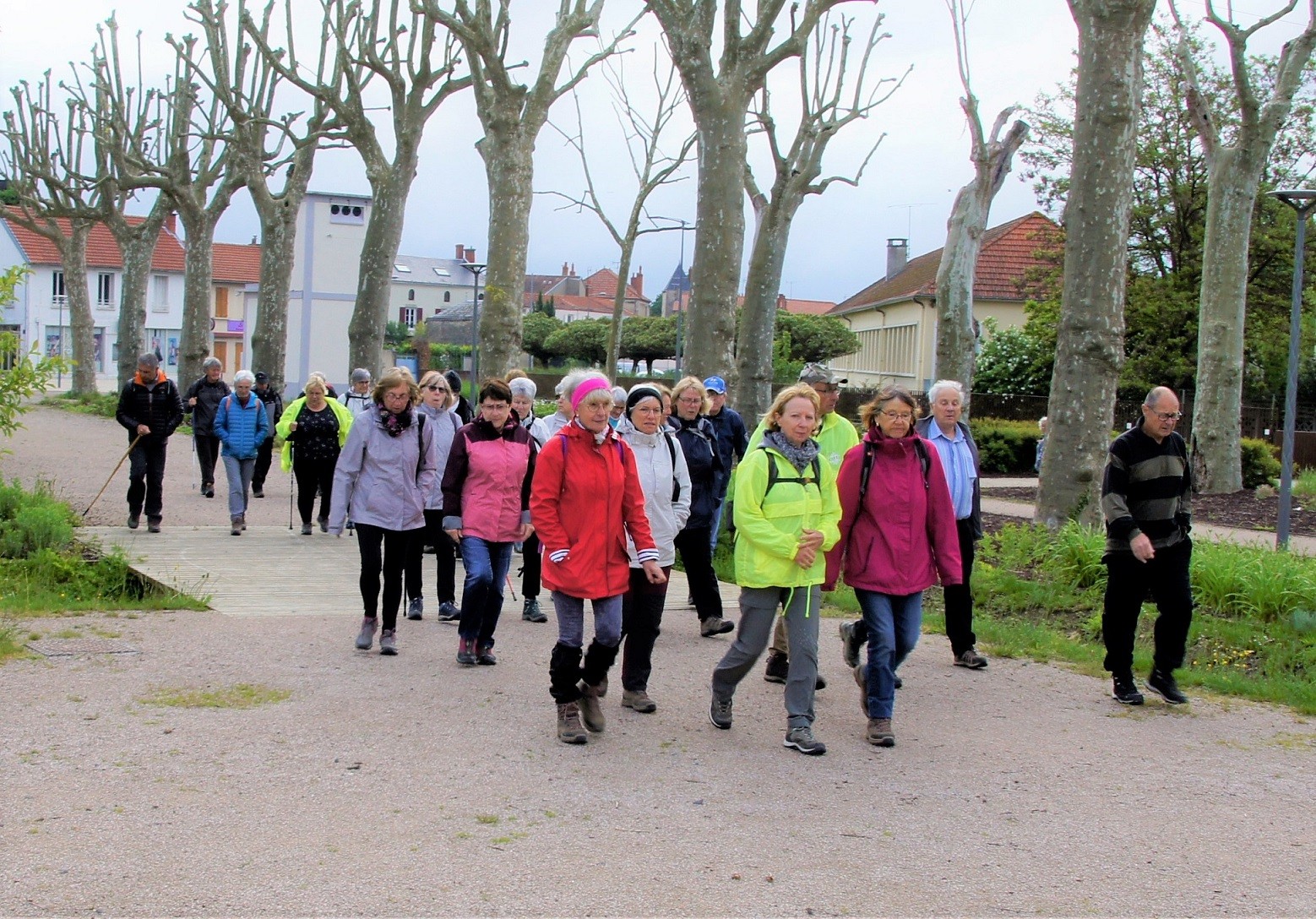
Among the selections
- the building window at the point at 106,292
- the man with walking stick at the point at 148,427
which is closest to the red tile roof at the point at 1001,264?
the man with walking stick at the point at 148,427

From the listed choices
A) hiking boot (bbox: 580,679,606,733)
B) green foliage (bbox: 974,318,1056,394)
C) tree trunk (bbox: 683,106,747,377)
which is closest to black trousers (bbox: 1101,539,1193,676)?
hiking boot (bbox: 580,679,606,733)

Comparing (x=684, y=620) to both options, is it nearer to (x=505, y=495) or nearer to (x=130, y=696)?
(x=505, y=495)

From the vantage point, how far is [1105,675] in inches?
325

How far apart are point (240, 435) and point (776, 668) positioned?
8.31m

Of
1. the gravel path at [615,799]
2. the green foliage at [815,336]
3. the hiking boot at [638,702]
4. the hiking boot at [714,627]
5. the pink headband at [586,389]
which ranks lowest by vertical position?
the gravel path at [615,799]

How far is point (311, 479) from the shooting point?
44.4 ft

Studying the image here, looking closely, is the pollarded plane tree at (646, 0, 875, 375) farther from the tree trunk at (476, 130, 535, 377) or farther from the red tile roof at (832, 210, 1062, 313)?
the red tile roof at (832, 210, 1062, 313)

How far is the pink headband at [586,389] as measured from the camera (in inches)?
257

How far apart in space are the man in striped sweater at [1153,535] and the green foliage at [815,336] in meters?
54.3

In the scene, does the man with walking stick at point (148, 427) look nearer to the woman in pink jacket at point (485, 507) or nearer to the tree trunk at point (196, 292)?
the woman in pink jacket at point (485, 507)

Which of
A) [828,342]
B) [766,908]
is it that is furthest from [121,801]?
[828,342]

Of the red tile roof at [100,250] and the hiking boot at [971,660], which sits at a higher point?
the red tile roof at [100,250]

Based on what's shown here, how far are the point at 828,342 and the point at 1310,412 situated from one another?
2729cm

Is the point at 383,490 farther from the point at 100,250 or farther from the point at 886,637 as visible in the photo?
the point at 100,250
